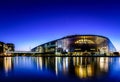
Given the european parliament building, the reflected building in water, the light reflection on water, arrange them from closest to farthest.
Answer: the light reflection on water → the reflected building in water → the european parliament building

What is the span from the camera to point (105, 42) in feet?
646

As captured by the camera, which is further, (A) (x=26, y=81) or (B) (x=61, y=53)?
(B) (x=61, y=53)

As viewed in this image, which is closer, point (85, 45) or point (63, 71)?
point (63, 71)

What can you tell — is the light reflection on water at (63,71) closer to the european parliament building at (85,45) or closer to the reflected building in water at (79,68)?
the reflected building in water at (79,68)

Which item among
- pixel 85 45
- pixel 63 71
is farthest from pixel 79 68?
pixel 85 45

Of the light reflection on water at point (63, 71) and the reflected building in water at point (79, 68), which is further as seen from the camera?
the reflected building in water at point (79, 68)

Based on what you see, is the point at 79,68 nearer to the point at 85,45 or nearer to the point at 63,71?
the point at 63,71

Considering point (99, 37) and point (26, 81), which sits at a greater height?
point (99, 37)

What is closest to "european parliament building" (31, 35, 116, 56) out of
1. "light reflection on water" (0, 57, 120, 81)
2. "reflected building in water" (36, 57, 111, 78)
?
"reflected building in water" (36, 57, 111, 78)

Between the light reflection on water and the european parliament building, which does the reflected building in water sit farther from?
the european parliament building

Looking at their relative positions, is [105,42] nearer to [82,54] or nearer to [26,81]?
[82,54]

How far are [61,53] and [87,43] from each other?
23.5 meters

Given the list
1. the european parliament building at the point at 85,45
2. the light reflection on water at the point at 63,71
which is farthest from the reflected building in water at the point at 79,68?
the european parliament building at the point at 85,45

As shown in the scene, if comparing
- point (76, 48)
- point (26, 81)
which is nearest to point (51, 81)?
point (26, 81)
